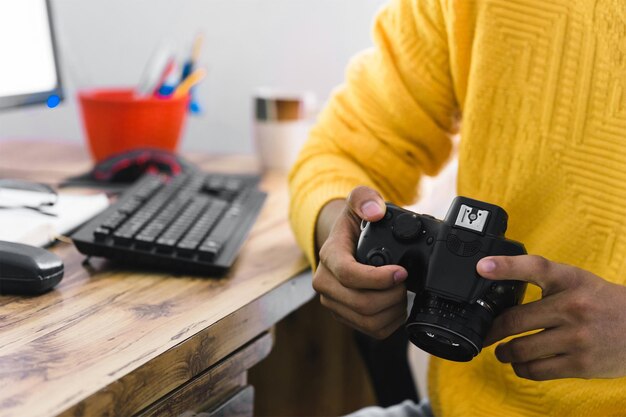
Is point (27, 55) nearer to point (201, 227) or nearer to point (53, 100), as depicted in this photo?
point (53, 100)

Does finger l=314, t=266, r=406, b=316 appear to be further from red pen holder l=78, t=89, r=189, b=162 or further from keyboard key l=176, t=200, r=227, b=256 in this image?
red pen holder l=78, t=89, r=189, b=162

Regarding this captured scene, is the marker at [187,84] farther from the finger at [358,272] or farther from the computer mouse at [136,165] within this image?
the finger at [358,272]

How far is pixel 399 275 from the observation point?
0.63m

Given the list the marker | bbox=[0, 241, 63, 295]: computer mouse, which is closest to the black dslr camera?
bbox=[0, 241, 63, 295]: computer mouse

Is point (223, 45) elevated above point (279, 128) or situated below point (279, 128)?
above

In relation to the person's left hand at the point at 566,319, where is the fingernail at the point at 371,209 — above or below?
above

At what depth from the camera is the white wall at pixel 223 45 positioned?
4.63 feet

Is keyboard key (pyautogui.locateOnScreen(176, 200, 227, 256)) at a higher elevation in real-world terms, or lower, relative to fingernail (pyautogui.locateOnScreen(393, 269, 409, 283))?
lower

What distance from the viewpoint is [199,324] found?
0.65 metres

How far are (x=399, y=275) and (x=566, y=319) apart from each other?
0.13 meters

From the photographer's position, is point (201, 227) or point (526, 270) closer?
point (526, 270)

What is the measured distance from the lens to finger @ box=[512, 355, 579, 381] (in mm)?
609

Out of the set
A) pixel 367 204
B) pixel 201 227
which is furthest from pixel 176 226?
pixel 367 204

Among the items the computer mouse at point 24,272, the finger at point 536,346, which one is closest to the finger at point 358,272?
the finger at point 536,346
